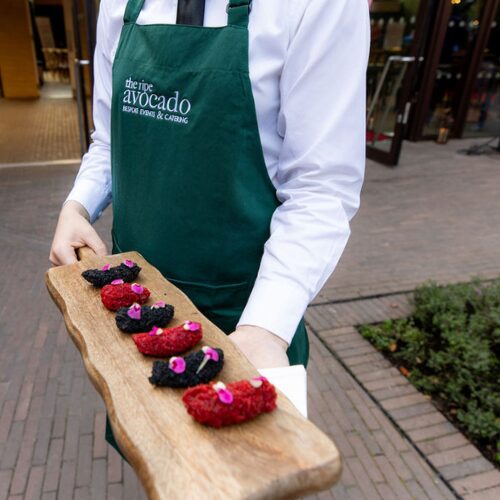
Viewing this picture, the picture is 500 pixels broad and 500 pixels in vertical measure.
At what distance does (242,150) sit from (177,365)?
0.46 metres

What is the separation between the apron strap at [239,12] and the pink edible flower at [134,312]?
0.60 meters

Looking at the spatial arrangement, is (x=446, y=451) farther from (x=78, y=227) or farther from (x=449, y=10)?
(x=449, y=10)

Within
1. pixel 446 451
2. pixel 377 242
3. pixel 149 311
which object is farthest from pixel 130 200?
pixel 377 242

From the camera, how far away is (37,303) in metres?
3.56

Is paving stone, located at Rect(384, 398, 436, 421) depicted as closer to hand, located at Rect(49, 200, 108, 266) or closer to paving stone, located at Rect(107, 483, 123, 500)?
paving stone, located at Rect(107, 483, 123, 500)

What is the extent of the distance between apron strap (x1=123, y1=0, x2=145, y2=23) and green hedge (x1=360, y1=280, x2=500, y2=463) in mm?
2427

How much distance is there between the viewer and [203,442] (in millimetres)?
697

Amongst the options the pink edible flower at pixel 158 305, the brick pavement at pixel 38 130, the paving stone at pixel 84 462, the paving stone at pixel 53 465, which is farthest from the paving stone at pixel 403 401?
the brick pavement at pixel 38 130

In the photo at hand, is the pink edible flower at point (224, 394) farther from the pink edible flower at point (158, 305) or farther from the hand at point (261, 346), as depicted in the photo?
the pink edible flower at point (158, 305)

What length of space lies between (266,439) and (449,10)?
30.7 feet

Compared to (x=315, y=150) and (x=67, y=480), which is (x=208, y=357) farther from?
(x=67, y=480)

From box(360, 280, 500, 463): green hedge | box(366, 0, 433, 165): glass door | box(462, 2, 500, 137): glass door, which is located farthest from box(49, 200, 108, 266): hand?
box(462, 2, 500, 137): glass door

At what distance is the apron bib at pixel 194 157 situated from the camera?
3.24 feet

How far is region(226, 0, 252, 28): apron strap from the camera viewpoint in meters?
0.95
